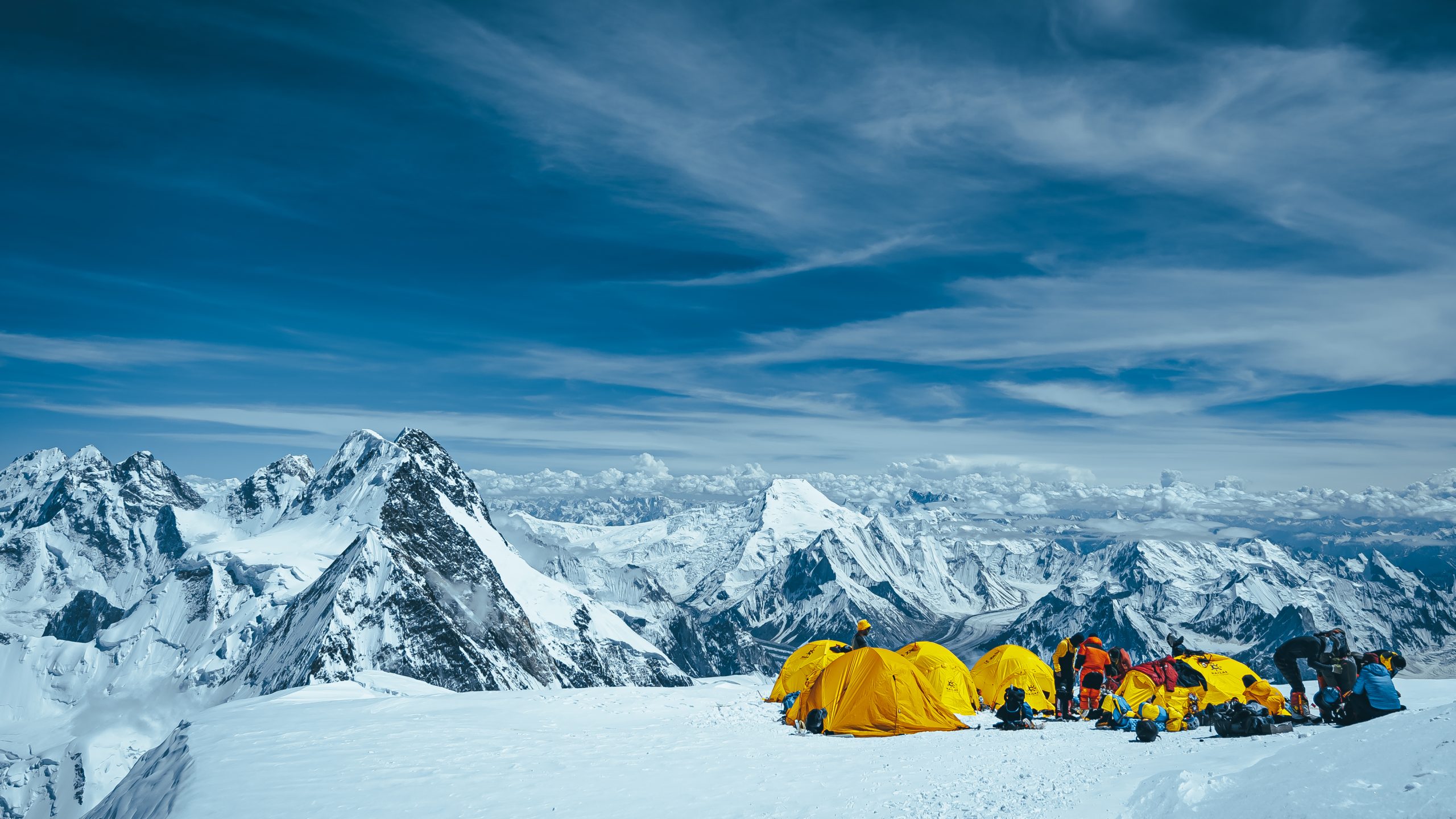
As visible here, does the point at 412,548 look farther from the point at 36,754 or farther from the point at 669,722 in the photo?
the point at 669,722

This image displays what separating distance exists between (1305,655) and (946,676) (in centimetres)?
1276

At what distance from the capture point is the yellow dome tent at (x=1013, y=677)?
33.3 meters

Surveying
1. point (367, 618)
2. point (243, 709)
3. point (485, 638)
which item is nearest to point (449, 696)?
point (243, 709)

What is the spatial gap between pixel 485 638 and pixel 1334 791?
16345cm

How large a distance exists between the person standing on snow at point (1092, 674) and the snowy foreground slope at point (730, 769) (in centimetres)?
191

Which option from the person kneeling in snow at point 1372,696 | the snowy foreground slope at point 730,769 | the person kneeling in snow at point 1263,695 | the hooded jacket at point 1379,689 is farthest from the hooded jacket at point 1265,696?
the hooded jacket at point 1379,689

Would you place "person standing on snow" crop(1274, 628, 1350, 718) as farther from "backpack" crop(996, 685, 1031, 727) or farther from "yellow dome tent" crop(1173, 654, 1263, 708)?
"backpack" crop(996, 685, 1031, 727)

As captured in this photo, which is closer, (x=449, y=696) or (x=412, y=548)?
(x=449, y=696)

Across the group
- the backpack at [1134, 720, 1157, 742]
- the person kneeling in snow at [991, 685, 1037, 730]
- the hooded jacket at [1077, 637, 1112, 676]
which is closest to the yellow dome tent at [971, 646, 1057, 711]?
the hooded jacket at [1077, 637, 1112, 676]

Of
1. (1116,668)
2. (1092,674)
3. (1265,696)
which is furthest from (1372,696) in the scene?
(1092,674)

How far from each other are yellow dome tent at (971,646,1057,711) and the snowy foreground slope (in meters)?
4.73

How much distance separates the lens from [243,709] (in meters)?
28.3

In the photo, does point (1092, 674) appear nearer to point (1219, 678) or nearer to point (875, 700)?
point (1219, 678)

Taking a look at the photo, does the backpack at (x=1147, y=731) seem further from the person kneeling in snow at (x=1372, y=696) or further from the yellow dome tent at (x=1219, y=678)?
the person kneeling in snow at (x=1372, y=696)
